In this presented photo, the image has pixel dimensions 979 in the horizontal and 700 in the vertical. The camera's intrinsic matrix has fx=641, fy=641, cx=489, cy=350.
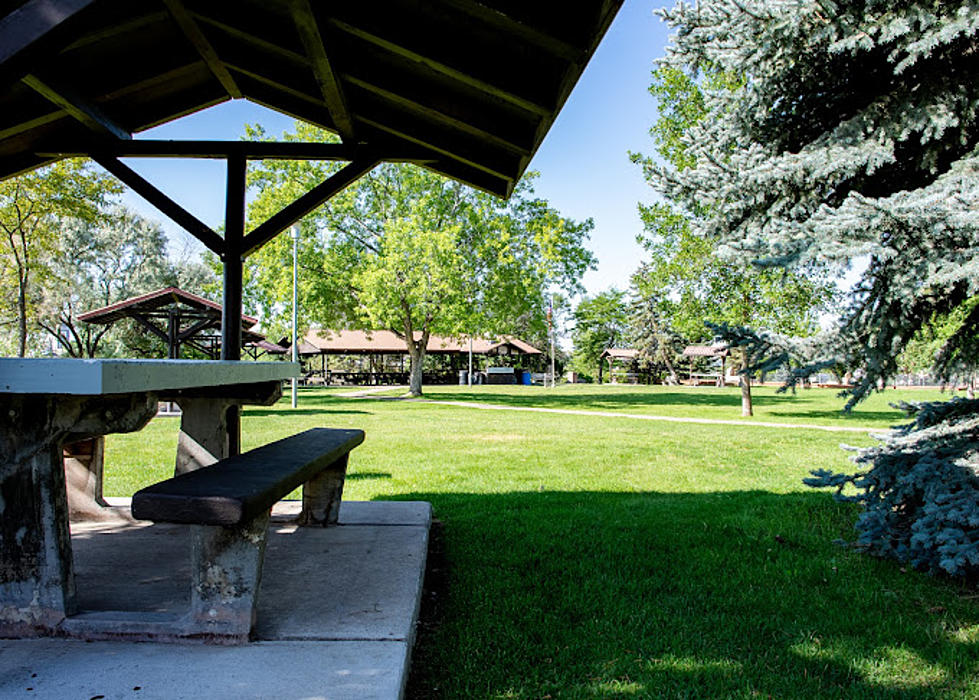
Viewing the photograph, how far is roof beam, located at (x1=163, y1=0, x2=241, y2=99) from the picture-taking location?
409 centimetres

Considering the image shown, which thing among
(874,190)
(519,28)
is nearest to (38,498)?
(519,28)

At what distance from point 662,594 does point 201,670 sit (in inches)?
91.8

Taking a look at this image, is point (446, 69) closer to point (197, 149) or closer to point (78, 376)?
point (197, 149)

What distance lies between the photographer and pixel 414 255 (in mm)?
23875

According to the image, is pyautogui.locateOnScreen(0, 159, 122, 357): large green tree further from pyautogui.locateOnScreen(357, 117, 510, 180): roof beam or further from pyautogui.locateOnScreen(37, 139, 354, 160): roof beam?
pyautogui.locateOnScreen(357, 117, 510, 180): roof beam

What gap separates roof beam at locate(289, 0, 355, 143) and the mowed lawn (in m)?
3.17

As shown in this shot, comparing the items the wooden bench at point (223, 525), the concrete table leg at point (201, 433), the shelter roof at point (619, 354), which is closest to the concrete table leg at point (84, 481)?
the concrete table leg at point (201, 433)

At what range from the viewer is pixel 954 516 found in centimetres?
338

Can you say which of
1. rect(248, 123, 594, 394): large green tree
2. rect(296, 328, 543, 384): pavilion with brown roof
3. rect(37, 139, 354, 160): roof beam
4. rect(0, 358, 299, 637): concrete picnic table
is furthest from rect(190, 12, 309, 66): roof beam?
rect(296, 328, 543, 384): pavilion with brown roof

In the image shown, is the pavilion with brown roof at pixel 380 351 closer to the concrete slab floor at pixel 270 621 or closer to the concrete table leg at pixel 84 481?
the concrete table leg at pixel 84 481

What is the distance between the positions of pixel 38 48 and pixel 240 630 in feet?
7.94

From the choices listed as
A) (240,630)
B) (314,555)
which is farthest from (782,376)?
(240,630)

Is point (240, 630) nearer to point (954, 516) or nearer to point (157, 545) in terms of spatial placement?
point (157, 545)

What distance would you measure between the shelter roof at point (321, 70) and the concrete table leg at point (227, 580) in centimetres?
204
